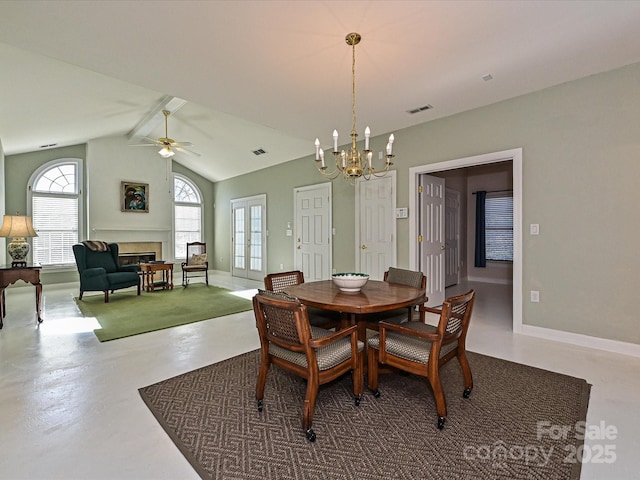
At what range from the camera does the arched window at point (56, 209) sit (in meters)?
6.61

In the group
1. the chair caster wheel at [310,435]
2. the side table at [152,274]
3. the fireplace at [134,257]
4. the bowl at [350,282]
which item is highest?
the bowl at [350,282]

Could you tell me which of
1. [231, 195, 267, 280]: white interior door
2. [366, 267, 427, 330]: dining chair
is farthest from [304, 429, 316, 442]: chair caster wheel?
[231, 195, 267, 280]: white interior door

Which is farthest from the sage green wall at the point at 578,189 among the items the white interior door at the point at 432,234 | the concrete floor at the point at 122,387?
the white interior door at the point at 432,234

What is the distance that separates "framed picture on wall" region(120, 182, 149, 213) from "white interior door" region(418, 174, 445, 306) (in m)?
6.66

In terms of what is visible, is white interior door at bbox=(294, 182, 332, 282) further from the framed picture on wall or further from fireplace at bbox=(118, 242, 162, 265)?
the framed picture on wall

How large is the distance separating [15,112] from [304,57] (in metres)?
4.17

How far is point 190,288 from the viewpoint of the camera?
659 centimetres

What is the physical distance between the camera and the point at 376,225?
5004mm

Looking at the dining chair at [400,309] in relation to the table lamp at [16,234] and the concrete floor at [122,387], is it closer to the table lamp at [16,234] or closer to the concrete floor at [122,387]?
the concrete floor at [122,387]

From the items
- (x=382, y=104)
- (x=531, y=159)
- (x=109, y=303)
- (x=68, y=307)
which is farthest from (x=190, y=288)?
(x=531, y=159)

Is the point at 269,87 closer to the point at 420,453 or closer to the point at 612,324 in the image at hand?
the point at 420,453

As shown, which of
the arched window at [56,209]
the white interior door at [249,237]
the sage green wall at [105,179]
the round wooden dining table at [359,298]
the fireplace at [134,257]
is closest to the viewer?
the round wooden dining table at [359,298]

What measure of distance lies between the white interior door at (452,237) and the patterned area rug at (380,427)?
451cm

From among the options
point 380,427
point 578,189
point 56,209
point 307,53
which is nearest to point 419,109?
point 307,53
